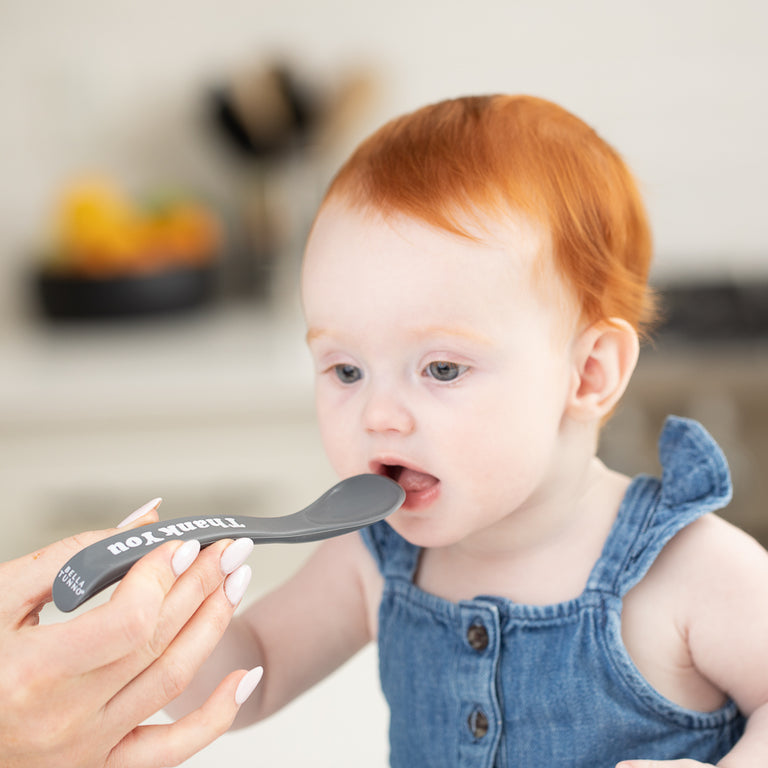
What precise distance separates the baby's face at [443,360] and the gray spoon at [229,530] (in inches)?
1.1

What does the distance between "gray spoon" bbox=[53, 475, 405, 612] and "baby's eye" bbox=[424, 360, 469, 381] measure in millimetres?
76

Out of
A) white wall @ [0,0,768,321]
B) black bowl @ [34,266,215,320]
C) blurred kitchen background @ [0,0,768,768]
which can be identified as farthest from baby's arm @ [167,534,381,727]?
white wall @ [0,0,768,321]

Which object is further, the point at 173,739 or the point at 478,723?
the point at 478,723

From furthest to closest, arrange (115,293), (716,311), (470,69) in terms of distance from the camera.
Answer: (470,69), (115,293), (716,311)

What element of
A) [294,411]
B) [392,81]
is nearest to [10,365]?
[294,411]

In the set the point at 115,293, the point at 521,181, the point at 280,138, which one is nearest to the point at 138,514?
the point at 521,181

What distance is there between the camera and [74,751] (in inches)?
20.1

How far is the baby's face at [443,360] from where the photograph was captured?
2.06 ft

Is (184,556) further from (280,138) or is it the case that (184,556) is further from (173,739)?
(280,138)

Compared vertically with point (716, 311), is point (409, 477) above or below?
above

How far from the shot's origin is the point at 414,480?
2.20ft

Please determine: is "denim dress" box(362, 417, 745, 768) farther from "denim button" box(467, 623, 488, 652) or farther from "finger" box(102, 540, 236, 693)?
Result: "finger" box(102, 540, 236, 693)

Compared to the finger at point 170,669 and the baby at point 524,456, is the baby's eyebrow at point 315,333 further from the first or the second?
the finger at point 170,669

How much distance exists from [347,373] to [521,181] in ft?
0.57
